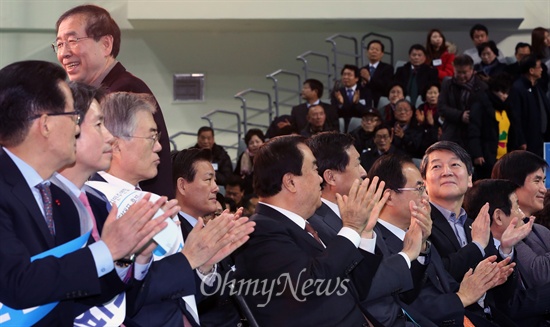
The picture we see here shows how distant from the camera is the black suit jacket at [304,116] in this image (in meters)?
10.0

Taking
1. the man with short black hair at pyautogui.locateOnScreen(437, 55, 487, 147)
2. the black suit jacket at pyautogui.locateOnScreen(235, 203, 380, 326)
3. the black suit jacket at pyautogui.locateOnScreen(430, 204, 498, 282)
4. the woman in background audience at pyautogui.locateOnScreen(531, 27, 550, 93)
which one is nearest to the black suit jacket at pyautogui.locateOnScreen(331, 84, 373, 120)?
the man with short black hair at pyautogui.locateOnScreen(437, 55, 487, 147)

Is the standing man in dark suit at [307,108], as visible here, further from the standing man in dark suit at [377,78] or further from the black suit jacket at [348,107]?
the standing man in dark suit at [377,78]

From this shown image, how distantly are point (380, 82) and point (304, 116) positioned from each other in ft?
4.86

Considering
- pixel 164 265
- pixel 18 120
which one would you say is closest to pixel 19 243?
pixel 18 120

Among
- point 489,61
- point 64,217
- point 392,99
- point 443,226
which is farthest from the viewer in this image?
point 489,61

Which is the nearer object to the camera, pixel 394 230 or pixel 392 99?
pixel 394 230

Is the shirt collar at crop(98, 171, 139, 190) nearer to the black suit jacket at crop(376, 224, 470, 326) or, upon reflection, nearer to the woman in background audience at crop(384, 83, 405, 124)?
the black suit jacket at crop(376, 224, 470, 326)

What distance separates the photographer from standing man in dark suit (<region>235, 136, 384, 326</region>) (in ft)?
11.9

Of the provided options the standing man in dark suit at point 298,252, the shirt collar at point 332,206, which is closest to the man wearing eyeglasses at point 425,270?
the shirt collar at point 332,206

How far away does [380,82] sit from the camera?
Answer: 1130cm

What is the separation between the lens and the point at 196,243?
3.18 meters

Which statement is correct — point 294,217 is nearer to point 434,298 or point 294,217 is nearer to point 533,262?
point 434,298

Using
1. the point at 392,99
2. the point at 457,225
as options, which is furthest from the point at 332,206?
the point at 392,99

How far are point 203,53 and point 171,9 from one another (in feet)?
4.38
